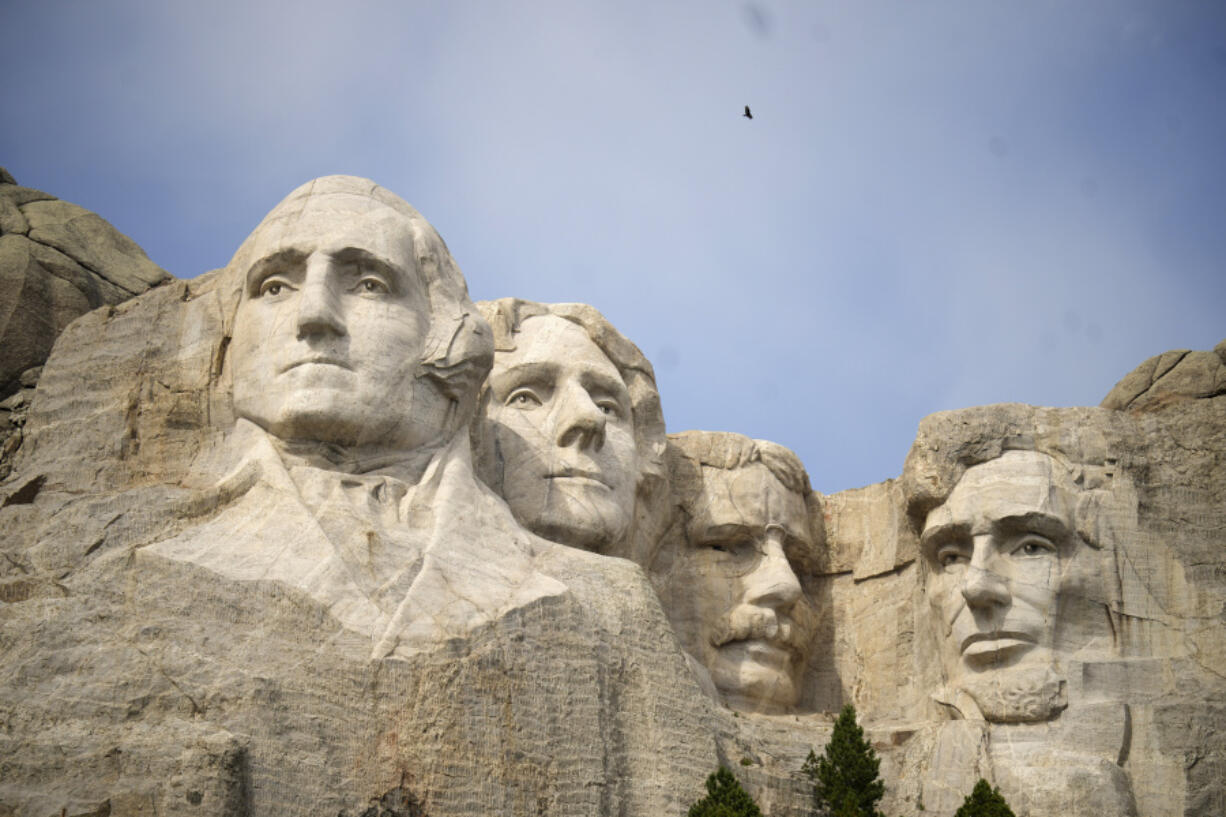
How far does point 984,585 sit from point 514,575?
3.75 metres

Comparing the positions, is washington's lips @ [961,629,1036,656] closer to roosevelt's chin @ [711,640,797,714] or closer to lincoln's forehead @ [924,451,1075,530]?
lincoln's forehead @ [924,451,1075,530]

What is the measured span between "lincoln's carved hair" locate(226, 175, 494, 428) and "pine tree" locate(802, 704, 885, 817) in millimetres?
3214

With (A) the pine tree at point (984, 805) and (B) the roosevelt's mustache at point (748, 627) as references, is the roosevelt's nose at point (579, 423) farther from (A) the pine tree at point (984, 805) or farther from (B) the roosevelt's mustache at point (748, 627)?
(A) the pine tree at point (984, 805)

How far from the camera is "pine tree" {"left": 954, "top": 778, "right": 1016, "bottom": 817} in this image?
13844 mm

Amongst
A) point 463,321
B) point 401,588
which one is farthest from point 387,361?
point 401,588

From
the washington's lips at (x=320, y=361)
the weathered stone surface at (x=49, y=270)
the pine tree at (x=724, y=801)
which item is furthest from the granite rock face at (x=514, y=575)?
the pine tree at (x=724, y=801)

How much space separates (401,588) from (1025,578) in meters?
4.86

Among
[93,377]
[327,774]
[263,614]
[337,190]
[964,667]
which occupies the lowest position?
[327,774]

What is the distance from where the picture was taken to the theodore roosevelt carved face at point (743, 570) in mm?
16938

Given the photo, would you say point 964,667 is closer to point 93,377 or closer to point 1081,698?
point 1081,698

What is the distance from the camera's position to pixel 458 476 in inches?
576

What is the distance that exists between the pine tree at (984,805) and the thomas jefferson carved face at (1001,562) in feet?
6.00

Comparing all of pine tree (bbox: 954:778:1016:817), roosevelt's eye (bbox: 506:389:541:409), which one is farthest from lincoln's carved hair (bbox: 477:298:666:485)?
pine tree (bbox: 954:778:1016:817)

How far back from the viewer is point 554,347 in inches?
656
